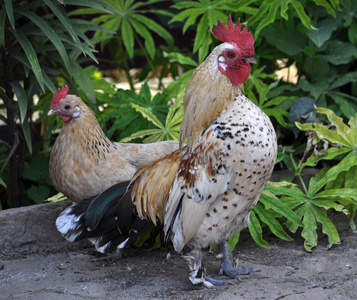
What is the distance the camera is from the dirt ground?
303 centimetres

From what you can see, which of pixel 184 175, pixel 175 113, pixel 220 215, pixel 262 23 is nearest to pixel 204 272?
pixel 220 215

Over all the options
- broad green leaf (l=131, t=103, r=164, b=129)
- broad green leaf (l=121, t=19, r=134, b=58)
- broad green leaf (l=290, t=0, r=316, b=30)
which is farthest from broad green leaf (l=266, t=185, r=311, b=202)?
broad green leaf (l=121, t=19, r=134, b=58)

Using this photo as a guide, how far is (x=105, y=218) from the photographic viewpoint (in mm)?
3418

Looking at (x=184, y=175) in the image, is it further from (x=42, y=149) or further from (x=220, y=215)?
(x=42, y=149)

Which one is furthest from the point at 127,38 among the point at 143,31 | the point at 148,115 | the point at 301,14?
the point at 301,14

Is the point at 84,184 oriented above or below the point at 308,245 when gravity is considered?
above

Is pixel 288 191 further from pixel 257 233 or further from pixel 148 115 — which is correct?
pixel 148 115

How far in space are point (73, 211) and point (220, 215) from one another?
1.04 m

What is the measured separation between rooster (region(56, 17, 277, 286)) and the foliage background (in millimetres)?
640

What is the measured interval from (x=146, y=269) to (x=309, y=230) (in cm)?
120

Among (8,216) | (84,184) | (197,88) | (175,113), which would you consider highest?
(197,88)

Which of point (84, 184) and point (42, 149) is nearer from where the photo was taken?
point (84, 184)

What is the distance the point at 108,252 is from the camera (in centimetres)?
358

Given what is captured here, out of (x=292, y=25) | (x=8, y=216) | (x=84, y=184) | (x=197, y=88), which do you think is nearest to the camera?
(x=197, y=88)
